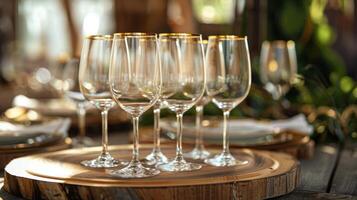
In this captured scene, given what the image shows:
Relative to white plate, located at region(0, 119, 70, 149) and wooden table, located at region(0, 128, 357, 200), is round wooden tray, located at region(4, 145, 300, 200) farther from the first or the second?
white plate, located at region(0, 119, 70, 149)

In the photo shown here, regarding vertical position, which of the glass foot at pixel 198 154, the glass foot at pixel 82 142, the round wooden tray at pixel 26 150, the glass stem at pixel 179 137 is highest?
the glass stem at pixel 179 137

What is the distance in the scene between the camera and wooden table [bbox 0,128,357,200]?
1379 millimetres

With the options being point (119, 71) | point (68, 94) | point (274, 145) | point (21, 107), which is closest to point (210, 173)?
point (119, 71)

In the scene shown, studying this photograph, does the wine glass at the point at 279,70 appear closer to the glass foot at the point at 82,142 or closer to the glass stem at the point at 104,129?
the glass foot at the point at 82,142

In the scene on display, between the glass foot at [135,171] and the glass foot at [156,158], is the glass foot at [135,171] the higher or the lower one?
the higher one

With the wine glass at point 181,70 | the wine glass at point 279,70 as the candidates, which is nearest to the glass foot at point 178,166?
the wine glass at point 181,70

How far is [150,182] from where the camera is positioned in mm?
1261

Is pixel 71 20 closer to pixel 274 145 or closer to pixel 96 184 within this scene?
pixel 274 145

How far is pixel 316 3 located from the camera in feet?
9.98

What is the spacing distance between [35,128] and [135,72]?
27.0 inches

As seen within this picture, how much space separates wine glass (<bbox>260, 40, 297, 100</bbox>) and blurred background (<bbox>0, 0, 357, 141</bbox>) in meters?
0.04

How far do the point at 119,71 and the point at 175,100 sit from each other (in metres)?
0.15

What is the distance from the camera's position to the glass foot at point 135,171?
132cm

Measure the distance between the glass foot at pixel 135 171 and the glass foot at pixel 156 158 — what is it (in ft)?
0.31
